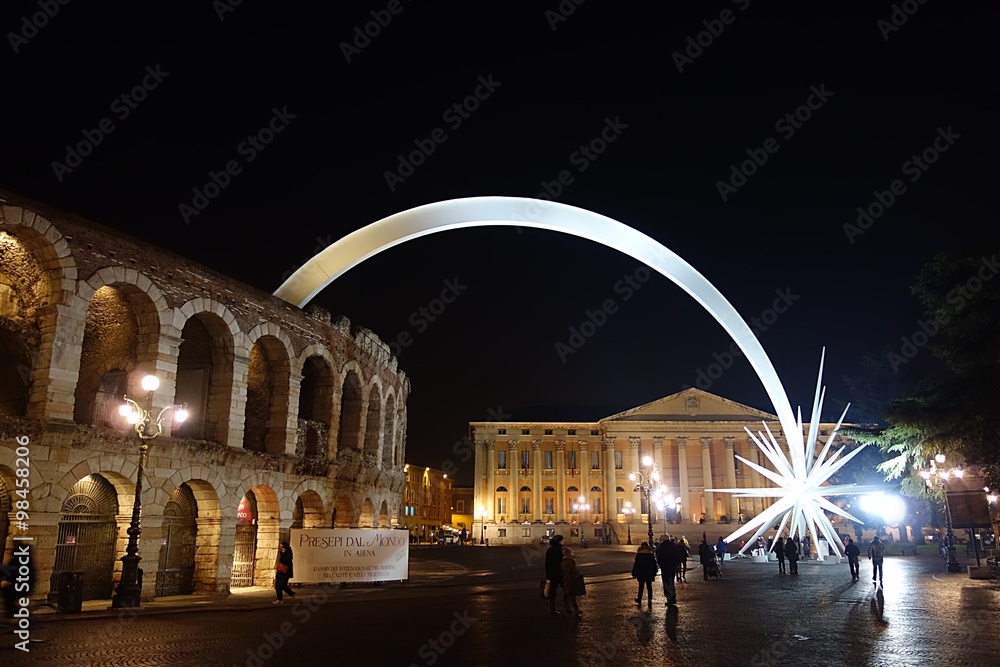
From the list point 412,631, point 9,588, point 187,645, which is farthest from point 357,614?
point 9,588

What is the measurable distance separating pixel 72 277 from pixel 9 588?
8452 mm

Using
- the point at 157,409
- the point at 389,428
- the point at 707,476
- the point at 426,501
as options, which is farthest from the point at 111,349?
the point at 426,501

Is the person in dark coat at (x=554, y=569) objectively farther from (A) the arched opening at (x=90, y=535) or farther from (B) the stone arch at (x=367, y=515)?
(B) the stone arch at (x=367, y=515)

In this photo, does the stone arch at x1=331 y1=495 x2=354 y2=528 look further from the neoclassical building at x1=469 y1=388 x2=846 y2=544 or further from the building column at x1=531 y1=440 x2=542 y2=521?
the building column at x1=531 y1=440 x2=542 y2=521

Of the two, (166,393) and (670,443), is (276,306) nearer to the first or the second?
(166,393)

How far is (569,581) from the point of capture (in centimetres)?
1780

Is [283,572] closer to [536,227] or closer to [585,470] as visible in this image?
[536,227]

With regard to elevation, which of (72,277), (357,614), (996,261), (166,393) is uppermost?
(996,261)

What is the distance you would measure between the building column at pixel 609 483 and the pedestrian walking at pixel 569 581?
93451 millimetres

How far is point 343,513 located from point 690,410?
85.8 metres

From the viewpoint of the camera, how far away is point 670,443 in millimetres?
112938

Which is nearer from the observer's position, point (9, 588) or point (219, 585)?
point (9, 588)

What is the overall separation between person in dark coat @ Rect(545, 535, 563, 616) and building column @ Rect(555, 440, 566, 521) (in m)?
94.9

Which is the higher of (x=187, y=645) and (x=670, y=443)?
(x=670, y=443)
